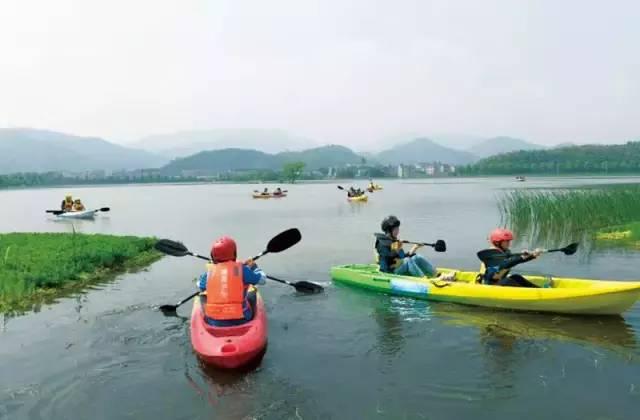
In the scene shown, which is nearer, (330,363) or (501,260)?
(330,363)

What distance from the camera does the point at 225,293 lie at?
301 inches

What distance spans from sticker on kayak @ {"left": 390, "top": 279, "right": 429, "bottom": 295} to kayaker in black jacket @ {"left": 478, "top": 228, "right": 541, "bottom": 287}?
117 centimetres

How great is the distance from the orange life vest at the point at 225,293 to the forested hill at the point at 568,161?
392 feet

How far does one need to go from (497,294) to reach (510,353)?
1995 millimetres

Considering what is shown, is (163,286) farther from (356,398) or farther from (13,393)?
(356,398)

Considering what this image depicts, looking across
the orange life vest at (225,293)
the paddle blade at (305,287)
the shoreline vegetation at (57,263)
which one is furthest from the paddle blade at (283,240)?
the shoreline vegetation at (57,263)

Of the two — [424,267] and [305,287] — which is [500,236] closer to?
[424,267]

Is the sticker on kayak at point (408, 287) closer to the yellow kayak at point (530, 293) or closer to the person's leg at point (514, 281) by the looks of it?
the yellow kayak at point (530, 293)

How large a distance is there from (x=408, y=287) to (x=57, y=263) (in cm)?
889

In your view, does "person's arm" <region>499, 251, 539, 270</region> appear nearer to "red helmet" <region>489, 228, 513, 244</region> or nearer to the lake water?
"red helmet" <region>489, 228, 513, 244</region>

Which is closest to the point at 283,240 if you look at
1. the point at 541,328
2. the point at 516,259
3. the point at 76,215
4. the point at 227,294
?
the point at 227,294

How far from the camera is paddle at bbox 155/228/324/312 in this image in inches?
408

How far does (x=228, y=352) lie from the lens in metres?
7.20

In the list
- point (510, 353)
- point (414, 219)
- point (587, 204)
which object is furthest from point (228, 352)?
point (414, 219)
